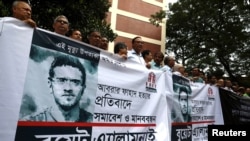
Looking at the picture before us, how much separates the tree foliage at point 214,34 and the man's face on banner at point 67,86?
12594mm

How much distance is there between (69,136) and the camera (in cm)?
293

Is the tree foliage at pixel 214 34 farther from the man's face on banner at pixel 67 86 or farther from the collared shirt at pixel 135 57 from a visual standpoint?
the man's face on banner at pixel 67 86

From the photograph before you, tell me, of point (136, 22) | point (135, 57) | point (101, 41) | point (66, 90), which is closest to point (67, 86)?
point (66, 90)

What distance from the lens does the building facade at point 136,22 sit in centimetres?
2262

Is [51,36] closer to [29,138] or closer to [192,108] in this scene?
[29,138]

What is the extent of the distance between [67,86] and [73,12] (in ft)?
16.7

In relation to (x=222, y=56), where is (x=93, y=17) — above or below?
below

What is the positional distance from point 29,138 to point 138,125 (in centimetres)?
163

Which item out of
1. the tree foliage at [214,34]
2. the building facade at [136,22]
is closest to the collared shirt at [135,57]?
the tree foliage at [214,34]

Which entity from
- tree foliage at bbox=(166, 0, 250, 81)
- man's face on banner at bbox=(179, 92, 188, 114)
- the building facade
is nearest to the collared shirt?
man's face on banner at bbox=(179, 92, 188, 114)

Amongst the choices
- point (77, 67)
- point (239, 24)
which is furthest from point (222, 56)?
point (77, 67)

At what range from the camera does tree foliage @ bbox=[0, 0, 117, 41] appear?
7141mm

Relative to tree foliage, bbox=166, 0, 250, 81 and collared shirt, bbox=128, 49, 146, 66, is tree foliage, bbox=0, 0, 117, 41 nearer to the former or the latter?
collared shirt, bbox=128, 49, 146, 66

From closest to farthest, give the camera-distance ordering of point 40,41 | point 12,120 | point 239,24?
point 12,120
point 40,41
point 239,24
